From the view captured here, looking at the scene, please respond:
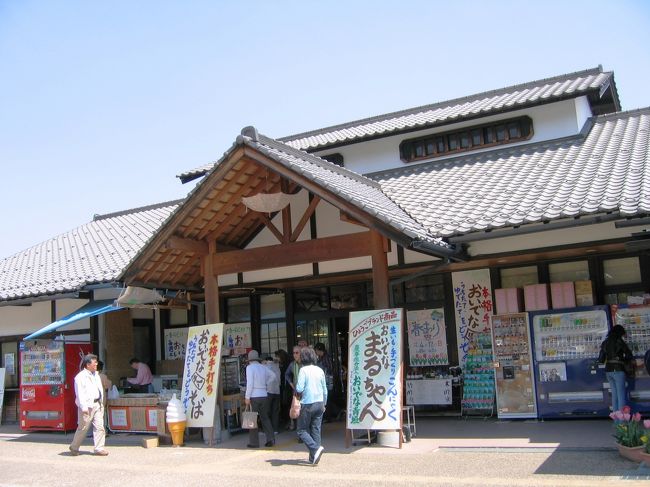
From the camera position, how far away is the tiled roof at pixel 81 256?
14328 mm

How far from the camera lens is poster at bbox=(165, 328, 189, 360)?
612 inches

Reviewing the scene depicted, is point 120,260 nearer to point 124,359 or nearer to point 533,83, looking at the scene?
point 124,359

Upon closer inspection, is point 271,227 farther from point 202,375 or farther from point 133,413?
point 133,413

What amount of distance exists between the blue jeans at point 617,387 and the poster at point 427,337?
129 inches

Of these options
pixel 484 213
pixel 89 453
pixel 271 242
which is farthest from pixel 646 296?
pixel 89 453

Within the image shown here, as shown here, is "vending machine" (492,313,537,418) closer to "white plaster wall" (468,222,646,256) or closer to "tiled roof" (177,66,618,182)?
"white plaster wall" (468,222,646,256)

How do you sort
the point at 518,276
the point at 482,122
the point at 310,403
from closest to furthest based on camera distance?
1. the point at 310,403
2. the point at 518,276
3. the point at 482,122

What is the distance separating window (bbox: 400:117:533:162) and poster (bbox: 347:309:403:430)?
6123 mm

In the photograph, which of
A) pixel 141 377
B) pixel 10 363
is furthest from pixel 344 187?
pixel 10 363

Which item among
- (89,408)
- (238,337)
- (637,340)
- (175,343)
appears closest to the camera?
(637,340)

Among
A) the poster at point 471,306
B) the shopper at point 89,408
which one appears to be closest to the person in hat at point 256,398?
the shopper at point 89,408

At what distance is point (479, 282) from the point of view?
1205 cm

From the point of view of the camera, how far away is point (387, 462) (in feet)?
27.7

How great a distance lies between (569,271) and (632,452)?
14.5 ft
